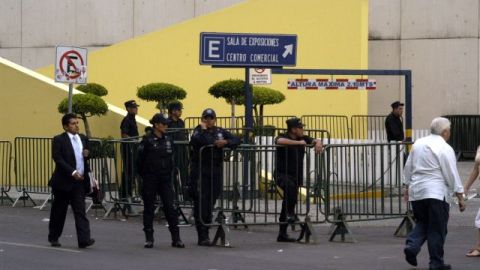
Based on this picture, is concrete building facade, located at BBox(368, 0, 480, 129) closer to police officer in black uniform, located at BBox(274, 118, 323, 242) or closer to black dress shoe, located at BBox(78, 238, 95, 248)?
police officer in black uniform, located at BBox(274, 118, 323, 242)

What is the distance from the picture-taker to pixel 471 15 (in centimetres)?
3128

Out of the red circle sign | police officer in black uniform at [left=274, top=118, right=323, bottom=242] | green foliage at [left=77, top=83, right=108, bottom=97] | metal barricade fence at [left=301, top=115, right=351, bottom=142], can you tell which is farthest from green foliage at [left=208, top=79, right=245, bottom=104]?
police officer in black uniform at [left=274, top=118, right=323, bottom=242]

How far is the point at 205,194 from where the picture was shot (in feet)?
47.0

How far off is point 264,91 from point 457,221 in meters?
9.07

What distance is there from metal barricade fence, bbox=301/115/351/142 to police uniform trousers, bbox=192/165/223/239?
1377cm

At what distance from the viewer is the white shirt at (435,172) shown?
11.9m

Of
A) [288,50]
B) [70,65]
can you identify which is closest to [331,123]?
[288,50]

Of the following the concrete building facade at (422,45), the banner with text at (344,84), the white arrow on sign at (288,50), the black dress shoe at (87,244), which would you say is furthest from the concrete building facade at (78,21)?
the black dress shoe at (87,244)

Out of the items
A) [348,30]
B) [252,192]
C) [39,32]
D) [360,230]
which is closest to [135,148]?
[252,192]

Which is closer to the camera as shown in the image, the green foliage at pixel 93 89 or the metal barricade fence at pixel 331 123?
the green foliage at pixel 93 89

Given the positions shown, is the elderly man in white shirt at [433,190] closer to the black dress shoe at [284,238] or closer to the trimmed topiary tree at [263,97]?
the black dress shoe at [284,238]

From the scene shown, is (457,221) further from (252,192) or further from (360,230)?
(252,192)

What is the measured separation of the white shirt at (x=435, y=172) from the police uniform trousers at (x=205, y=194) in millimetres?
3119

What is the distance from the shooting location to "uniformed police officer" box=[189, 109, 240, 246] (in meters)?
14.3
